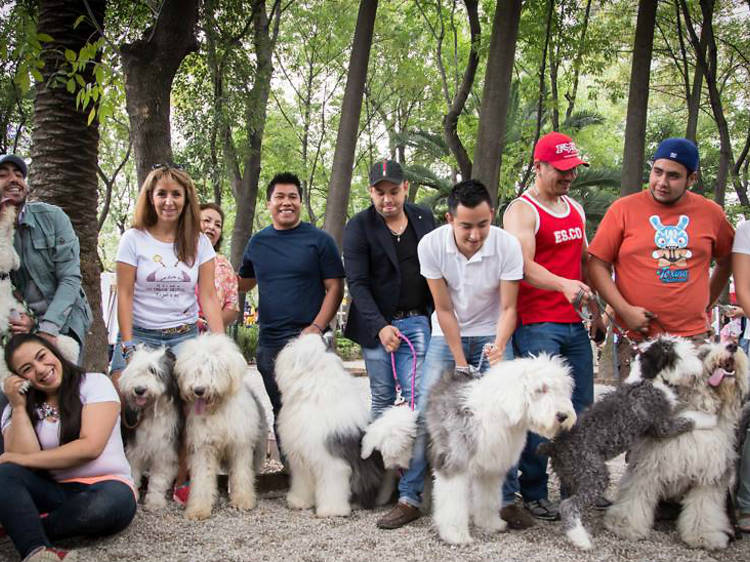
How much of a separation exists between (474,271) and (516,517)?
1.56 metres

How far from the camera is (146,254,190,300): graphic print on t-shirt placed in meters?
4.51

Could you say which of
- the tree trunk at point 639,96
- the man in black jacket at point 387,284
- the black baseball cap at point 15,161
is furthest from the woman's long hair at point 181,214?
the tree trunk at point 639,96

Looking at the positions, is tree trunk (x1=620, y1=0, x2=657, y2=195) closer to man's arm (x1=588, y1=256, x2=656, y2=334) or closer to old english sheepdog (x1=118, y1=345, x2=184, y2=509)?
man's arm (x1=588, y1=256, x2=656, y2=334)

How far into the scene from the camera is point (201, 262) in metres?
4.72

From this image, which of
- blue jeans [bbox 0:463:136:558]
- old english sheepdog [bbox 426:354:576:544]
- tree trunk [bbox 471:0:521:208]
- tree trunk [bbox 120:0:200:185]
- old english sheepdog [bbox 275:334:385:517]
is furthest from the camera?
tree trunk [bbox 471:0:521:208]

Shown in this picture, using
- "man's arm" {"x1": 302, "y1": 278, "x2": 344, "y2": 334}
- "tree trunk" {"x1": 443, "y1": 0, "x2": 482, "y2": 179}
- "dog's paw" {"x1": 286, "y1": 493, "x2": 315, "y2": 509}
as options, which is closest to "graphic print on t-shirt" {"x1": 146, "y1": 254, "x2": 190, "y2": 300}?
"man's arm" {"x1": 302, "y1": 278, "x2": 344, "y2": 334}

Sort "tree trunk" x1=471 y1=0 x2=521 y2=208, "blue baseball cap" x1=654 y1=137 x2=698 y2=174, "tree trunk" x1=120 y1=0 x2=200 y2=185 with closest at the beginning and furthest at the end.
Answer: "blue baseball cap" x1=654 y1=137 x2=698 y2=174
"tree trunk" x1=120 y1=0 x2=200 y2=185
"tree trunk" x1=471 y1=0 x2=521 y2=208

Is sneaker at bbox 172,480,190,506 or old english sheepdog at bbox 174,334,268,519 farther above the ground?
old english sheepdog at bbox 174,334,268,519

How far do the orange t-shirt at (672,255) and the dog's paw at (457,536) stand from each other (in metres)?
1.74

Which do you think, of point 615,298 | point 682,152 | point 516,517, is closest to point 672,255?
point 615,298

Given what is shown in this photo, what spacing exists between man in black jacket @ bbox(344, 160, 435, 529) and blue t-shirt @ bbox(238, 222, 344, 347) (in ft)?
1.33

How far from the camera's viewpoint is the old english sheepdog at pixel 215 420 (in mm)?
4191

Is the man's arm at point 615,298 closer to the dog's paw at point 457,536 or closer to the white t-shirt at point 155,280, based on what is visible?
the dog's paw at point 457,536

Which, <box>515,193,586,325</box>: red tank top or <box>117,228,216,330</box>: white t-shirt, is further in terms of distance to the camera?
<box>117,228,216,330</box>: white t-shirt
